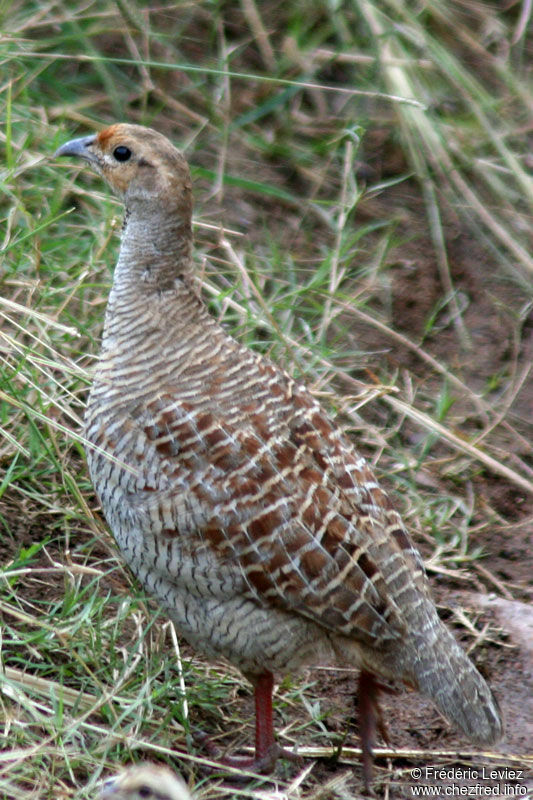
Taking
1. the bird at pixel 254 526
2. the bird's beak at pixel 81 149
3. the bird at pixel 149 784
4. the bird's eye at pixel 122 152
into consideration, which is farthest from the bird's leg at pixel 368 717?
the bird's beak at pixel 81 149

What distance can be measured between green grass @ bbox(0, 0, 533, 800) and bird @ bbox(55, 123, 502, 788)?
20cm

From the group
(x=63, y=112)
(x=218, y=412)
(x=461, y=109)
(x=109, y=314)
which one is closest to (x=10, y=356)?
(x=109, y=314)

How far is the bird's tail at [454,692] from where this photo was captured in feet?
11.2

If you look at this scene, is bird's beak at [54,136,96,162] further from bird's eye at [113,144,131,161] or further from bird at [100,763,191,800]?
bird at [100,763,191,800]

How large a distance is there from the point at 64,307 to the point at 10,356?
0.61 meters

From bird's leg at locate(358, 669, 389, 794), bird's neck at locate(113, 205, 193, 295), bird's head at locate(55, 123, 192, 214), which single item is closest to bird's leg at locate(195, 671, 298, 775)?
bird's leg at locate(358, 669, 389, 794)

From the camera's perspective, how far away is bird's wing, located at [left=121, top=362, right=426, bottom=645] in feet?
11.0

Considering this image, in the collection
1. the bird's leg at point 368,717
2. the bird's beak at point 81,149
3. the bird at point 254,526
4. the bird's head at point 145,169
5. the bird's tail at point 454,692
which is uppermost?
the bird's head at point 145,169

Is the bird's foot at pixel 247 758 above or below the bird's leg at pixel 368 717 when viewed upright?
below

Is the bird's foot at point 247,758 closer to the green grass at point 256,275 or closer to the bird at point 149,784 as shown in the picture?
the green grass at point 256,275

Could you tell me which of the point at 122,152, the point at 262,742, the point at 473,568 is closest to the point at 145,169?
the point at 122,152

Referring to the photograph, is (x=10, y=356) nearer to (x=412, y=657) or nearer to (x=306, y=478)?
(x=306, y=478)

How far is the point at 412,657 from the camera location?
3424 millimetres

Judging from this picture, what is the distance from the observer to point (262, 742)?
3525 mm
